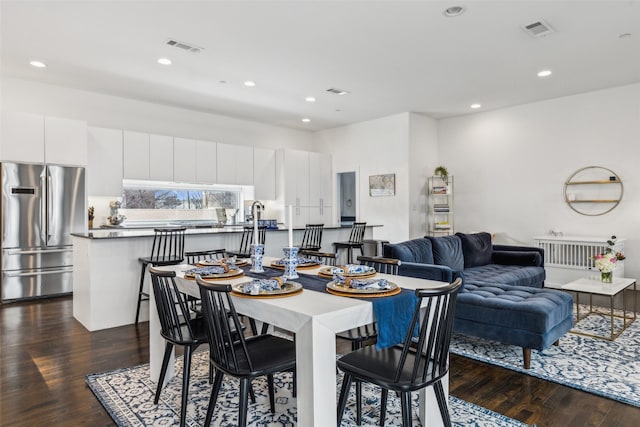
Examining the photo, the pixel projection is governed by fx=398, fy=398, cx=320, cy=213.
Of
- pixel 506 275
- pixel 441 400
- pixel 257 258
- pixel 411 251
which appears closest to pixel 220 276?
pixel 257 258

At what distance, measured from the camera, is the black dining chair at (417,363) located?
5.49 ft

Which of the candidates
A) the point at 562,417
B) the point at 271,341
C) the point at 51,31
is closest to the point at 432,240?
the point at 562,417

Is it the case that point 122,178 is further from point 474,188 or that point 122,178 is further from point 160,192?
point 474,188

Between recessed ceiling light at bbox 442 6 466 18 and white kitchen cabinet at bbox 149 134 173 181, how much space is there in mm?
4735

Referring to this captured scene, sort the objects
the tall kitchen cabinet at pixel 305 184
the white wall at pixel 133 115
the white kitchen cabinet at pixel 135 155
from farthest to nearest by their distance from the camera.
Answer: the tall kitchen cabinet at pixel 305 184 < the white kitchen cabinet at pixel 135 155 < the white wall at pixel 133 115

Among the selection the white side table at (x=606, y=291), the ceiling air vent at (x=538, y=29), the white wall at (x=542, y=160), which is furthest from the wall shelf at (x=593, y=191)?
the ceiling air vent at (x=538, y=29)

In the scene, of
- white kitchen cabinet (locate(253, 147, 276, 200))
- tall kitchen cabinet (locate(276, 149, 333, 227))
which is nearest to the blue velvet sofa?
tall kitchen cabinet (locate(276, 149, 333, 227))

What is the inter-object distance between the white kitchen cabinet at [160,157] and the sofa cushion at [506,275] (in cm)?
482

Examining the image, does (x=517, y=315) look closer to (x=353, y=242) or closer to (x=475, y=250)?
(x=475, y=250)

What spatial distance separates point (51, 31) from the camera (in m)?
3.91

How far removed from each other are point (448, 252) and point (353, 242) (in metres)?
1.50

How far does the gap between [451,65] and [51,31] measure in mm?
4352

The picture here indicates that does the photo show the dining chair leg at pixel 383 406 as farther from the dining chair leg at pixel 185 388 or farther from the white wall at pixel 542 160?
the white wall at pixel 542 160

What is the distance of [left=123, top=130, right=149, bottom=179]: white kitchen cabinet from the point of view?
6.11 meters
